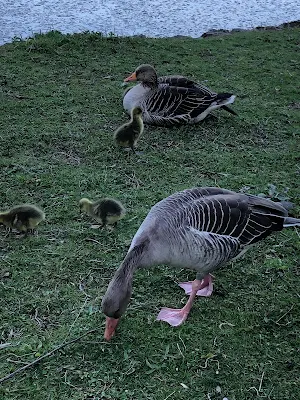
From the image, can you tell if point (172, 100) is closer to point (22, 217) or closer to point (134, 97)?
point (134, 97)

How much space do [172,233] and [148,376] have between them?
2.74 feet

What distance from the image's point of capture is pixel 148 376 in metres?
3.12

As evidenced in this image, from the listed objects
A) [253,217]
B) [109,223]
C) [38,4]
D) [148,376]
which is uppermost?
[38,4]

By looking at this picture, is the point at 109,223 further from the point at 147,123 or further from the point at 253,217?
the point at 147,123

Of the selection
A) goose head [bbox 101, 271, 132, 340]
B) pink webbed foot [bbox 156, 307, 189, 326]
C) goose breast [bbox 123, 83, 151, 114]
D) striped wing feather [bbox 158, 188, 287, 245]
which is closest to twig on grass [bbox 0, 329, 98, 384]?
goose head [bbox 101, 271, 132, 340]

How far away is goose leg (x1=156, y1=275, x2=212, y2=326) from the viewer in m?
3.45

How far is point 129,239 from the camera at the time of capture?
4.18 m

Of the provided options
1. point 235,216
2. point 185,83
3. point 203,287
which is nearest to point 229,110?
point 185,83

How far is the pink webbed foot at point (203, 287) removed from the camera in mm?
3725

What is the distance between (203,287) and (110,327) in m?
0.82

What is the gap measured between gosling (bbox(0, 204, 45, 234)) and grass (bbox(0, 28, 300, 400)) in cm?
10

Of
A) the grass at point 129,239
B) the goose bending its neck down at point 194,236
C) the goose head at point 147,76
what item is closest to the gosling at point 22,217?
the grass at point 129,239

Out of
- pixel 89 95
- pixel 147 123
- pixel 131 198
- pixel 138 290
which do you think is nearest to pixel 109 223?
pixel 131 198

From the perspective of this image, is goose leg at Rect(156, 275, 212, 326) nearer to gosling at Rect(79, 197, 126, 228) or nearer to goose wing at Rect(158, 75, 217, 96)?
gosling at Rect(79, 197, 126, 228)
